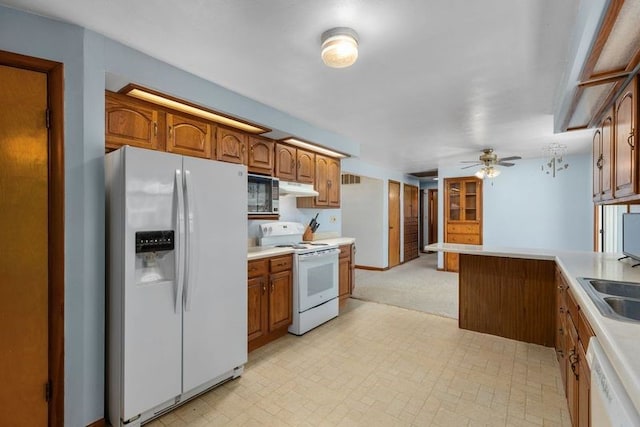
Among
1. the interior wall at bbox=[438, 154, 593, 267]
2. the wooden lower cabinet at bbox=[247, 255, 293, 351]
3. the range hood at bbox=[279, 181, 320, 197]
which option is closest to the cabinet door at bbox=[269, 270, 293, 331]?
the wooden lower cabinet at bbox=[247, 255, 293, 351]

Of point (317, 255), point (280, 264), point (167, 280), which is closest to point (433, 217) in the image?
point (317, 255)

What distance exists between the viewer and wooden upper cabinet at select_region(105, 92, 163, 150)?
2020 mm

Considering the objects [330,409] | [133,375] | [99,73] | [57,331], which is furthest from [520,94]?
[57,331]

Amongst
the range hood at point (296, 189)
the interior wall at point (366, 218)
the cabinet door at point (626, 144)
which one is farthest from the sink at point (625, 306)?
the interior wall at point (366, 218)

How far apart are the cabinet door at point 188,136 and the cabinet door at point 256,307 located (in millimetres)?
1225

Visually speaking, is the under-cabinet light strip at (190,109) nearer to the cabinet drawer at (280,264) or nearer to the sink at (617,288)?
the cabinet drawer at (280,264)

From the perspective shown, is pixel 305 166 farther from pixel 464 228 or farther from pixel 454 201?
pixel 464 228

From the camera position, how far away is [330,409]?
6.64ft

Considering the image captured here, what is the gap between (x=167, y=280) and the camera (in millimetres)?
1959

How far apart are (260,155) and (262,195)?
1.37ft

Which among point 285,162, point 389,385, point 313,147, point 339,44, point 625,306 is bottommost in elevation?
point 389,385

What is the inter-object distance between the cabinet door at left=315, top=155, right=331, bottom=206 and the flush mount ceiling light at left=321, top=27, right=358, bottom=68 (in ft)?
7.47

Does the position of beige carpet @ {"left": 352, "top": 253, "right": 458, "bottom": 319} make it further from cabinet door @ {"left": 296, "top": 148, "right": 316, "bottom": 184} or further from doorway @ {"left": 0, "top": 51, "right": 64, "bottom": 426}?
doorway @ {"left": 0, "top": 51, "right": 64, "bottom": 426}

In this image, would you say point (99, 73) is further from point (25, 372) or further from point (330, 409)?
point (330, 409)
